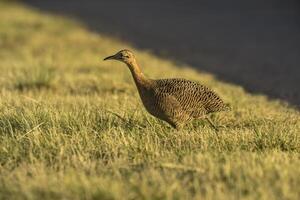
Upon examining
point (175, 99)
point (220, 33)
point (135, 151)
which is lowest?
point (220, 33)

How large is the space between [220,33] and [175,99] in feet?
48.0

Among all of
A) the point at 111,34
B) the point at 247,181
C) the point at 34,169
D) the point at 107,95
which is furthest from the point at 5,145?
the point at 111,34

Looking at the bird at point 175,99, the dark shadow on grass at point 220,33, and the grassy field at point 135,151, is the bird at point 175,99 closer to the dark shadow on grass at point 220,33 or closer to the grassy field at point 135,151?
the grassy field at point 135,151

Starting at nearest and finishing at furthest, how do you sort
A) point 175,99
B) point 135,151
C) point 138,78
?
point 135,151, point 175,99, point 138,78

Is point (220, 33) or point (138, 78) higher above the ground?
point (138, 78)

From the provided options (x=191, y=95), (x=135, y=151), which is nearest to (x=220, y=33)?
(x=191, y=95)

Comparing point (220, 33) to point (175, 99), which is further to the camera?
point (220, 33)

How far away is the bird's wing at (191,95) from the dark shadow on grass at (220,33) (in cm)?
297

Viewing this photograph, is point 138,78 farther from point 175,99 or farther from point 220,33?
point 220,33

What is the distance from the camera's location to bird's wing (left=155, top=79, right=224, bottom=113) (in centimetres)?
639

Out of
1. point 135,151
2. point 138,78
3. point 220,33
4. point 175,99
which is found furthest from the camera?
point 220,33

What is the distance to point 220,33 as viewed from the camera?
2073 centimetres

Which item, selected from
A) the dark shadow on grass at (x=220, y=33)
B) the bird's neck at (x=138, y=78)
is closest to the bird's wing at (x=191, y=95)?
the bird's neck at (x=138, y=78)

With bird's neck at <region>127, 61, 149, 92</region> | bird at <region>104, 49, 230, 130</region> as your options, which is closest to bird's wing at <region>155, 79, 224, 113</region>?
bird at <region>104, 49, 230, 130</region>
